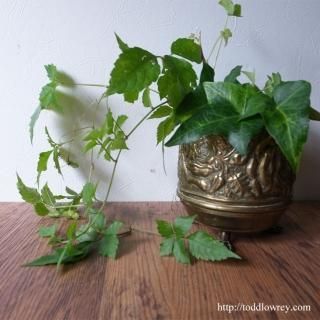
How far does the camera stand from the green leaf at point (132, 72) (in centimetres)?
43

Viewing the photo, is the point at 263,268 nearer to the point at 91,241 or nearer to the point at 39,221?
the point at 91,241

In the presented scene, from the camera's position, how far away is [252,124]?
1.41 feet

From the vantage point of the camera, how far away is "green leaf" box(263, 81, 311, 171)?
40 cm

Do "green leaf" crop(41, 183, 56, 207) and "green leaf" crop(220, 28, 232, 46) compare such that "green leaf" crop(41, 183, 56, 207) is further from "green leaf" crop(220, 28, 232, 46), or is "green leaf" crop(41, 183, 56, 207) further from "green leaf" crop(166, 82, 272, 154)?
"green leaf" crop(220, 28, 232, 46)

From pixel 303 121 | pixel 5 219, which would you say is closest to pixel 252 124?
pixel 303 121

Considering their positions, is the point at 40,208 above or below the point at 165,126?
below

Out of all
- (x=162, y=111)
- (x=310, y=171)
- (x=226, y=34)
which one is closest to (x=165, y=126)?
(x=162, y=111)

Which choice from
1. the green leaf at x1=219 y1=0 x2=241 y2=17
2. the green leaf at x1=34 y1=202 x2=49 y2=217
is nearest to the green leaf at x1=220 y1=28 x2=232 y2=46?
the green leaf at x1=219 y1=0 x2=241 y2=17

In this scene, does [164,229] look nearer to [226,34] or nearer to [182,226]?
[182,226]

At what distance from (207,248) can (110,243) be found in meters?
0.15

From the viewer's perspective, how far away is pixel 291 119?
417mm

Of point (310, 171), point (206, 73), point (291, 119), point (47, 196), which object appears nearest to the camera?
point (291, 119)

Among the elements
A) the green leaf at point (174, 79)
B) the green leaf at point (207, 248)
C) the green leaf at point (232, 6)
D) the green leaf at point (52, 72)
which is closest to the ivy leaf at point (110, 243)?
the green leaf at point (207, 248)

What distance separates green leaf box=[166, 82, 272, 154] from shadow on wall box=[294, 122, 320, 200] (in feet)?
1.17
